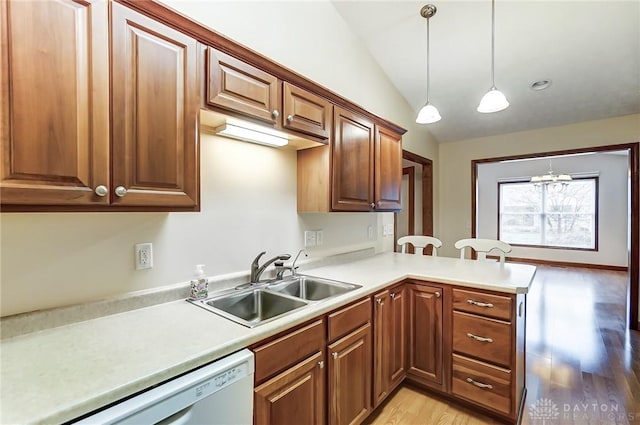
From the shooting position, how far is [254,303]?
5.57 feet

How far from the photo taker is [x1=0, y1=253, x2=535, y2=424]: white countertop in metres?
0.72

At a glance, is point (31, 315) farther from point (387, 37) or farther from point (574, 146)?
point (574, 146)

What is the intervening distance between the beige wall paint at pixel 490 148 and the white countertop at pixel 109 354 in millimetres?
3503

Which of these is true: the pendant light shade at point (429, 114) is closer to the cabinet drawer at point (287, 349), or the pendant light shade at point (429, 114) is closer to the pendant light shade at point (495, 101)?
the pendant light shade at point (495, 101)

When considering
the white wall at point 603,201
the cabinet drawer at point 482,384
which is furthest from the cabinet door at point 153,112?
the white wall at point 603,201

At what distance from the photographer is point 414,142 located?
3.84 m

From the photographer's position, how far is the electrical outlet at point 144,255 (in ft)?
4.50

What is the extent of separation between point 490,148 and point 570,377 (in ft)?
9.80

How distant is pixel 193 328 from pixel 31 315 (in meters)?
0.60

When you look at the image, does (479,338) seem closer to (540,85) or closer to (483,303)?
(483,303)

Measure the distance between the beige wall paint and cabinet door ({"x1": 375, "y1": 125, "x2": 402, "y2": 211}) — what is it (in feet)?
7.26

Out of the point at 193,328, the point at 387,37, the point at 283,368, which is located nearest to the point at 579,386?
the point at 283,368

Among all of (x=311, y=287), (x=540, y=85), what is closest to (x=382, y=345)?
(x=311, y=287)

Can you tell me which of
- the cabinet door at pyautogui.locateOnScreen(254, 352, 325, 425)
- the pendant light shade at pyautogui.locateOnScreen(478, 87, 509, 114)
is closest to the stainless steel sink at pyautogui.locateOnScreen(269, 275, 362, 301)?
the cabinet door at pyautogui.locateOnScreen(254, 352, 325, 425)
